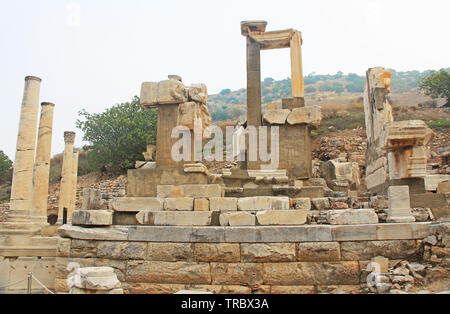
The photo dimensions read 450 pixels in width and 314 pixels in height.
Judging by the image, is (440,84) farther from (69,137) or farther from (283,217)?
(283,217)

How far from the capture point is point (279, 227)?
211 inches

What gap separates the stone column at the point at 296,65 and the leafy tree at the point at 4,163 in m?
29.0

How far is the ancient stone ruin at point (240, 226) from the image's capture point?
516cm

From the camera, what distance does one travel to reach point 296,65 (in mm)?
9102

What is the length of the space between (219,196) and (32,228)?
4345 mm

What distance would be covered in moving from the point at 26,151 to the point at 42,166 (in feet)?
6.37

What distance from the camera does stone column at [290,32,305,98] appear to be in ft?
29.4

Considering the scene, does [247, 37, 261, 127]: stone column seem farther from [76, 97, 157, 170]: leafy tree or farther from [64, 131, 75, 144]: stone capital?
[76, 97, 157, 170]: leafy tree

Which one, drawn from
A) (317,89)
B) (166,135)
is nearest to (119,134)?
(166,135)
